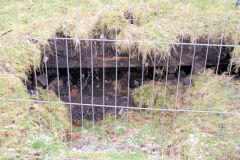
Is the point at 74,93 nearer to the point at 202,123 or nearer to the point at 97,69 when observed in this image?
the point at 97,69

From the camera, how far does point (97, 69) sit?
13.3 ft

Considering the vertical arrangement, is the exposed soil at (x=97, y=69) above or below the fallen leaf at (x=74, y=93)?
above

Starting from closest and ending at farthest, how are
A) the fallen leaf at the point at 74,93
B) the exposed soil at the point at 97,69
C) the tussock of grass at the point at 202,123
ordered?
the tussock of grass at the point at 202,123, the exposed soil at the point at 97,69, the fallen leaf at the point at 74,93

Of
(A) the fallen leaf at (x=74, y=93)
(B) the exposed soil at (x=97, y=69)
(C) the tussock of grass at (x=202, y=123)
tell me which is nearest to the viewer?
(C) the tussock of grass at (x=202, y=123)

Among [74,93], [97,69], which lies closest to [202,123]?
[97,69]

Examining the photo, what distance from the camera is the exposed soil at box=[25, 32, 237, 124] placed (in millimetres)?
3558

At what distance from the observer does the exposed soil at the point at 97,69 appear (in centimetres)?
356

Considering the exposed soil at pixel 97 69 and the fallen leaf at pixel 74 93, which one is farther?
the fallen leaf at pixel 74 93

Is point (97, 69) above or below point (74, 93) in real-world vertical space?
above

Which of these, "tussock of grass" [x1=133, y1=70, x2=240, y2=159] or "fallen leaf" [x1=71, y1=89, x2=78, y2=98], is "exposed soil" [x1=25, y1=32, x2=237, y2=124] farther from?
"tussock of grass" [x1=133, y1=70, x2=240, y2=159]

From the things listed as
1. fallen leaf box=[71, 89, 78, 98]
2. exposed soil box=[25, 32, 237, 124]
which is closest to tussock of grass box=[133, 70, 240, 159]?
exposed soil box=[25, 32, 237, 124]

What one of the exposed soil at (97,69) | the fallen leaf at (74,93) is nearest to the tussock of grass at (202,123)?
the exposed soil at (97,69)

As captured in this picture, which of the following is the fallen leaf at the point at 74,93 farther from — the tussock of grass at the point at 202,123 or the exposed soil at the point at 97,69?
the tussock of grass at the point at 202,123

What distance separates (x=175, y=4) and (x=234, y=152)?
9.23 feet
